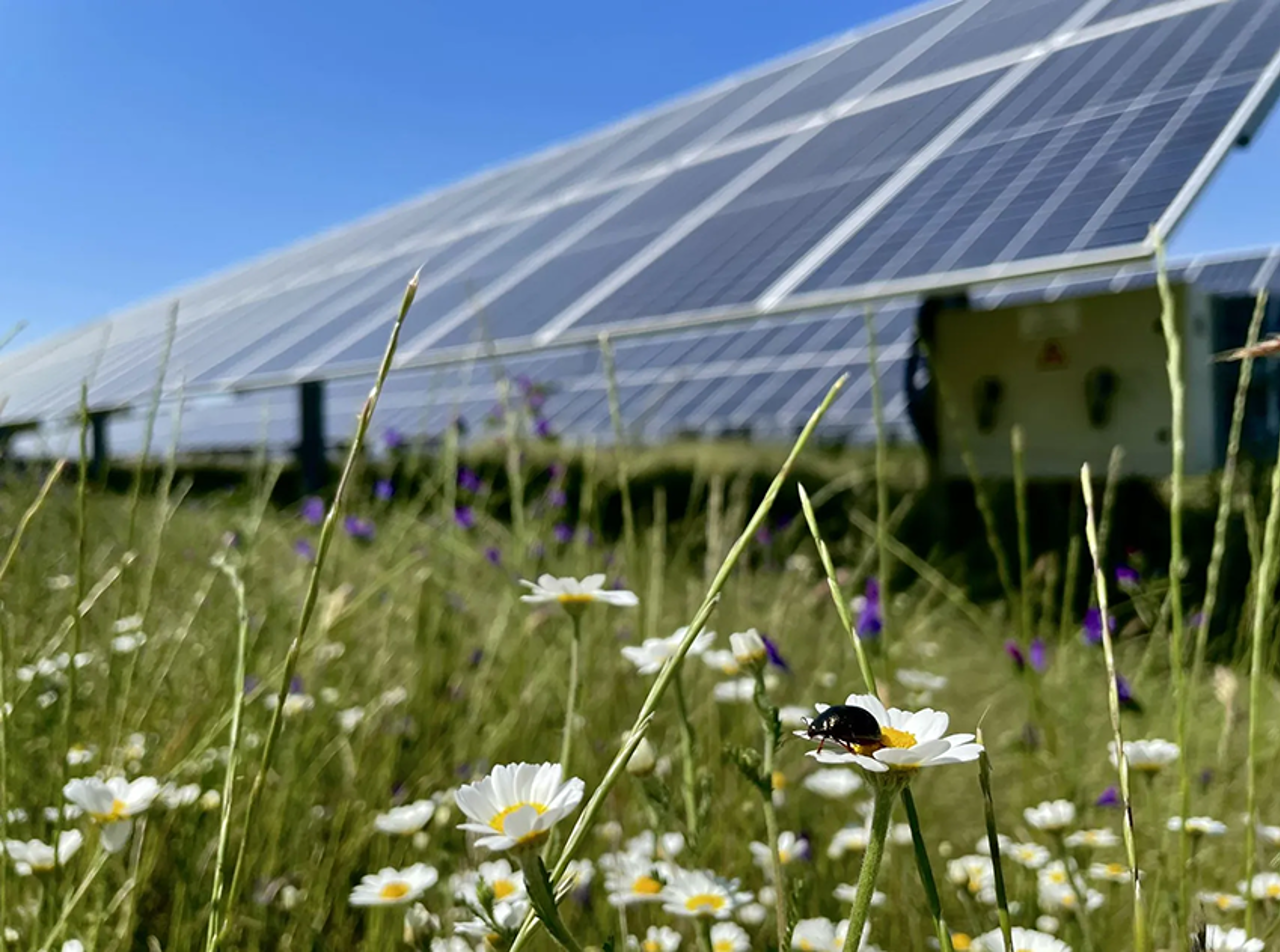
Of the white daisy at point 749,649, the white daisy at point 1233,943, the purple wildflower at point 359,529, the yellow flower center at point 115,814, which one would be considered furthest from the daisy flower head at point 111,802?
the purple wildflower at point 359,529

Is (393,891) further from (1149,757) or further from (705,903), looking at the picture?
(1149,757)

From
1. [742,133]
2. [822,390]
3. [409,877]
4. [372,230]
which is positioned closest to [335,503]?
[409,877]

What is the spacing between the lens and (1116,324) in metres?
4.79

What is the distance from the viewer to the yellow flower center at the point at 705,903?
76 cm

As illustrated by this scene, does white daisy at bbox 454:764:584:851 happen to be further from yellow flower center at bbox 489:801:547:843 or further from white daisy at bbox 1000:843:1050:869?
white daisy at bbox 1000:843:1050:869

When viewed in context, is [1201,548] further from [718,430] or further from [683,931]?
[683,931]

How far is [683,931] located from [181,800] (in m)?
0.66

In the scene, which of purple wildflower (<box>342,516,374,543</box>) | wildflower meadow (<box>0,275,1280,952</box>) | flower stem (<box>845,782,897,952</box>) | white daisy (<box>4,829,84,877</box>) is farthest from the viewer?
purple wildflower (<box>342,516,374,543</box>)

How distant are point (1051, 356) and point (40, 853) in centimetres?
505

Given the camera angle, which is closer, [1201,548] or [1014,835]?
[1014,835]

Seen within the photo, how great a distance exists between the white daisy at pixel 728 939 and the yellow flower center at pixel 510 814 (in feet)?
1.75

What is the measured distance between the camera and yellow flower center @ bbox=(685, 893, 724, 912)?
763 millimetres

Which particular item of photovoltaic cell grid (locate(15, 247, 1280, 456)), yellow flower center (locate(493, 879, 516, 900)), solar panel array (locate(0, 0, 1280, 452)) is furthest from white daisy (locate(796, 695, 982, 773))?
photovoltaic cell grid (locate(15, 247, 1280, 456))

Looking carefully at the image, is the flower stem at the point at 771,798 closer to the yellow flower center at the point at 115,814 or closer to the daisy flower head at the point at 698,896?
the daisy flower head at the point at 698,896
